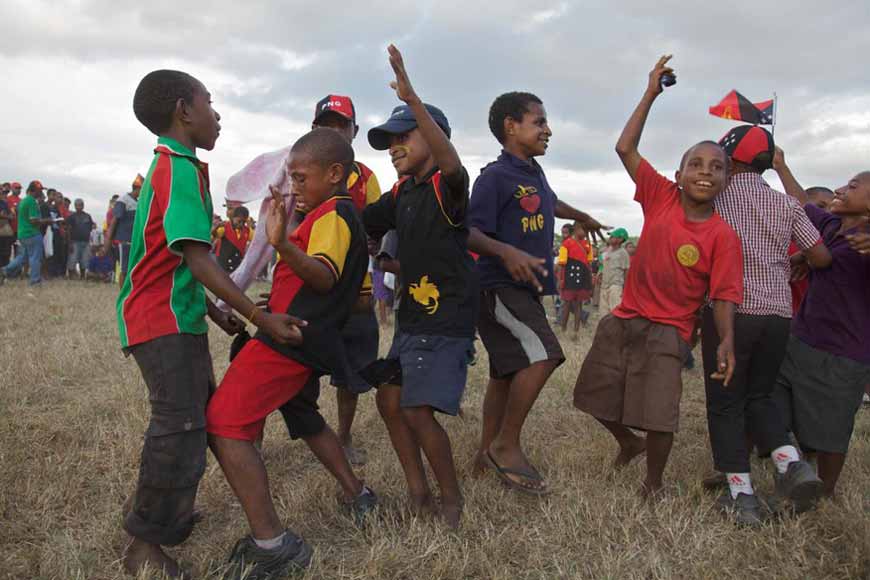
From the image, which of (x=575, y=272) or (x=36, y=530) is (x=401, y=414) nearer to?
(x=36, y=530)

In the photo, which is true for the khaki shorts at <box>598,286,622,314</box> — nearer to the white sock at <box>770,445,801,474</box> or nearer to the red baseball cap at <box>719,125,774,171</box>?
the red baseball cap at <box>719,125,774,171</box>

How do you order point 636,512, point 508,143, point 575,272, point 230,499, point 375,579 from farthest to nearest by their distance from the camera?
point 575,272, point 508,143, point 230,499, point 636,512, point 375,579

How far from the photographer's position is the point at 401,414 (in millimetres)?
3125

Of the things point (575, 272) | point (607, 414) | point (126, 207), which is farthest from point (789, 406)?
point (126, 207)

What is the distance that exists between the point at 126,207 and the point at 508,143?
30.6 feet

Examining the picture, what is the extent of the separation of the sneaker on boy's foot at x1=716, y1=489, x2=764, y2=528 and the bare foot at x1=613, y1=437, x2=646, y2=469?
19.2 inches

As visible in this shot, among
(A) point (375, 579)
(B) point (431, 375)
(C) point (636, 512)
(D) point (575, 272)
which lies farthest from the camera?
(D) point (575, 272)

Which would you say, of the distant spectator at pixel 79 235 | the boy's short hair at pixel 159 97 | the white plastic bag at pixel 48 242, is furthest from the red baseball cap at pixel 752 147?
the distant spectator at pixel 79 235

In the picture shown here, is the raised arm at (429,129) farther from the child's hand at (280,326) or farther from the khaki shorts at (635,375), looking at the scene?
the khaki shorts at (635,375)

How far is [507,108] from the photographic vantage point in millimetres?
3717

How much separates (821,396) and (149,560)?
3.20 metres

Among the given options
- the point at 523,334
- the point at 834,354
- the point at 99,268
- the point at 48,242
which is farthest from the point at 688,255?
the point at 99,268

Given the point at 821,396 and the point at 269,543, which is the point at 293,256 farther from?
the point at 821,396

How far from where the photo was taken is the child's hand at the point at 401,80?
2.59m
